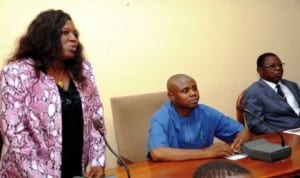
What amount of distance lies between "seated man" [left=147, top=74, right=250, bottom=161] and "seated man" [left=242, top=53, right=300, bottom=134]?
21.9 inches

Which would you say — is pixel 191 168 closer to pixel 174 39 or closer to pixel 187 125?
pixel 187 125

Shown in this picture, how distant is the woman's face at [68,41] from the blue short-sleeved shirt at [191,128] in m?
0.63

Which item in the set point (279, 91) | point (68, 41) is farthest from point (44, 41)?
point (279, 91)

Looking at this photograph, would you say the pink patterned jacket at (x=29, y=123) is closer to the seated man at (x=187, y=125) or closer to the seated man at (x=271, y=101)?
the seated man at (x=187, y=125)

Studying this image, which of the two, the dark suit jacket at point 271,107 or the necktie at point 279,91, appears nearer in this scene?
the dark suit jacket at point 271,107

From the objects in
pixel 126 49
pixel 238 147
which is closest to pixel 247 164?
pixel 238 147

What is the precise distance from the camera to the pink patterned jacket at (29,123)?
1593 mm

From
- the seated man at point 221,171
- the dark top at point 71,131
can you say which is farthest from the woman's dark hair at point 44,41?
the seated man at point 221,171

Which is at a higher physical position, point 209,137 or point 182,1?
point 182,1

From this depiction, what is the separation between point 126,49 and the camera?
2760mm

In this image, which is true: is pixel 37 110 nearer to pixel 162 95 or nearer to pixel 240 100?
pixel 162 95

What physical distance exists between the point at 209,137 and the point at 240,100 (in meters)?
0.78

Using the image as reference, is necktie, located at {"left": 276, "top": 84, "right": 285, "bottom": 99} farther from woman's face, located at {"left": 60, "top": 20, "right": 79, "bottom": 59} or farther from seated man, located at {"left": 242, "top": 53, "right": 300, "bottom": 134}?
woman's face, located at {"left": 60, "top": 20, "right": 79, "bottom": 59}

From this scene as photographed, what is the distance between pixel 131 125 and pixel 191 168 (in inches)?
29.1
